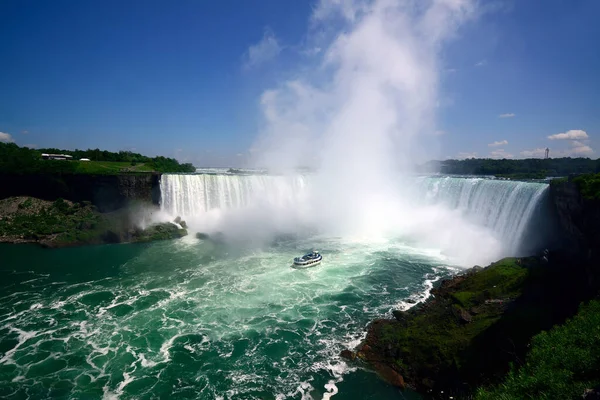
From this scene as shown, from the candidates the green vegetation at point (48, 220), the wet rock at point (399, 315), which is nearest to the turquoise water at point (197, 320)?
the wet rock at point (399, 315)

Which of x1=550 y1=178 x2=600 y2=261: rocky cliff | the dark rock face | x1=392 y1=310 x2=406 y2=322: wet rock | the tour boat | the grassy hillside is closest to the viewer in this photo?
x1=392 y1=310 x2=406 y2=322: wet rock

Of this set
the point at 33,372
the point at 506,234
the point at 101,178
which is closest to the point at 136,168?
the point at 101,178

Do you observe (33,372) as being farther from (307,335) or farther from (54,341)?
(307,335)

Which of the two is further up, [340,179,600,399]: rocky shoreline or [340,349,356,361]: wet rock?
[340,179,600,399]: rocky shoreline

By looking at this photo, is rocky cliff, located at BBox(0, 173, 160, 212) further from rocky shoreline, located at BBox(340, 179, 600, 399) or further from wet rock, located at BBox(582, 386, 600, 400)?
wet rock, located at BBox(582, 386, 600, 400)

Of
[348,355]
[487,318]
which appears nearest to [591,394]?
[348,355]

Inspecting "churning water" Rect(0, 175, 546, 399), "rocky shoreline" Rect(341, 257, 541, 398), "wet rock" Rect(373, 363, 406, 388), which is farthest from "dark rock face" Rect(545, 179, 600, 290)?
"wet rock" Rect(373, 363, 406, 388)

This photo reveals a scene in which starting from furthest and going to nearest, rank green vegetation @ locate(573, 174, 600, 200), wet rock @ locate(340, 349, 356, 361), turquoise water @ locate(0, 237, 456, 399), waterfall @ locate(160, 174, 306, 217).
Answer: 1. waterfall @ locate(160, 174, 306, 217)
2. green vegetation @ locate(573, 174, 600, 200)
3. wet rock @ locate(340, 349, 356, 361)
4. turquoise water @ locate(0, 237, 456, 399)
